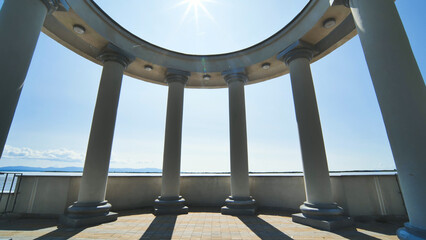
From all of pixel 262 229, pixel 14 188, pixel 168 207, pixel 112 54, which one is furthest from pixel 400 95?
pixel 14 188

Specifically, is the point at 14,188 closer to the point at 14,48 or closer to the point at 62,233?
the point at 62,233

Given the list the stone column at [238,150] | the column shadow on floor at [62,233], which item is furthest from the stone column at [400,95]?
the column shadow on floor at [62,233]

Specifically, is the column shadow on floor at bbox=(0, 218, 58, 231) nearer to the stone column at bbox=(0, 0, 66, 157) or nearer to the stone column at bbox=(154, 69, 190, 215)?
the stone column at bbox=(0, 0, 66, 157)

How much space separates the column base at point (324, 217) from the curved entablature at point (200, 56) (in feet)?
87.5

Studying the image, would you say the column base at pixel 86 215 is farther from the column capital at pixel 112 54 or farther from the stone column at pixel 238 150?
the column capital at pixel 112 54

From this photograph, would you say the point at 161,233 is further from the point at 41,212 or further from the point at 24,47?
the point at 24,47

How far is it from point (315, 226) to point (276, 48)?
103 feet

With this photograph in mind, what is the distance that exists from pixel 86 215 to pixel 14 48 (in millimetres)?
22632

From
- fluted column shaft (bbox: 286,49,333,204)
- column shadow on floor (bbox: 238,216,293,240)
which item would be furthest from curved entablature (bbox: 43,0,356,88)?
column shadow on floor (bbox: 238,216,293,240)

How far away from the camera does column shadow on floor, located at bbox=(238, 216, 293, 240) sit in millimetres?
22172

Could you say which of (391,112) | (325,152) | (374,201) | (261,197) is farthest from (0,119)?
(374,201)

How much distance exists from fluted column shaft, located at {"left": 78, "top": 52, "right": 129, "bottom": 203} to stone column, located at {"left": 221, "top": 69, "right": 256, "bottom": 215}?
865 inches

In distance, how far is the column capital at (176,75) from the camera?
42.3m

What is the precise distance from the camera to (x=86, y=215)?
26875 mm
